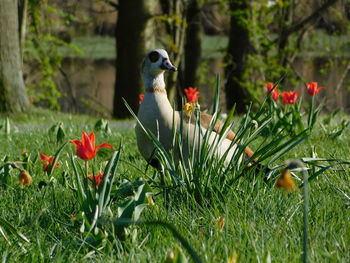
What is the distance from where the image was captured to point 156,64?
358cm

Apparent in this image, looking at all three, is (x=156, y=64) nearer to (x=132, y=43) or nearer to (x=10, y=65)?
(x=10, y=65)

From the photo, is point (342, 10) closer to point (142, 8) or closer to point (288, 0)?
point (288, 0)

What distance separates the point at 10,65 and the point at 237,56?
5629 mm

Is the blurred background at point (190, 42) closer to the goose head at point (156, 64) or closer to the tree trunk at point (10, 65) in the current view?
the tree trunk at point (10, 65)

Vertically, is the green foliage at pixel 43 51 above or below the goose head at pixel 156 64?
below

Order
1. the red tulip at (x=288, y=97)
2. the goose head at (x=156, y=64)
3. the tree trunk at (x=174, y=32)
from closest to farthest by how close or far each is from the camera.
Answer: the goose head at (x=156, y=64) < the red tulip at (x=288, y=97) < the tree trunk at (x=174, y=32)

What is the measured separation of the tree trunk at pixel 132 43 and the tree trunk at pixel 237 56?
92.2 inches

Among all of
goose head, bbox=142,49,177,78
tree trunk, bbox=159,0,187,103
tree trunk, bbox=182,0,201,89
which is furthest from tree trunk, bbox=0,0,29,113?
tree trunk, bbox=182,0,201,89

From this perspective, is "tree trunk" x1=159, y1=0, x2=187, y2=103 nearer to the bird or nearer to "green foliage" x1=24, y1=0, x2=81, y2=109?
"green foliage" x1=24, y1=0, x2=81, y2=109

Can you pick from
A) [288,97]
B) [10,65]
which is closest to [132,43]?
[10,65]

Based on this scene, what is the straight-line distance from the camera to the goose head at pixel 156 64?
3.56 m

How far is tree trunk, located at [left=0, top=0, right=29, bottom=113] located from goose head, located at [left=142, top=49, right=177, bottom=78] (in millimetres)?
5766

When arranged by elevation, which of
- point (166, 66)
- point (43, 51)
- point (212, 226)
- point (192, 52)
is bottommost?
point (43, 51)

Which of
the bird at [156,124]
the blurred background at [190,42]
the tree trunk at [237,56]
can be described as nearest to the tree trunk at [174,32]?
the blurred background at [190,42]
